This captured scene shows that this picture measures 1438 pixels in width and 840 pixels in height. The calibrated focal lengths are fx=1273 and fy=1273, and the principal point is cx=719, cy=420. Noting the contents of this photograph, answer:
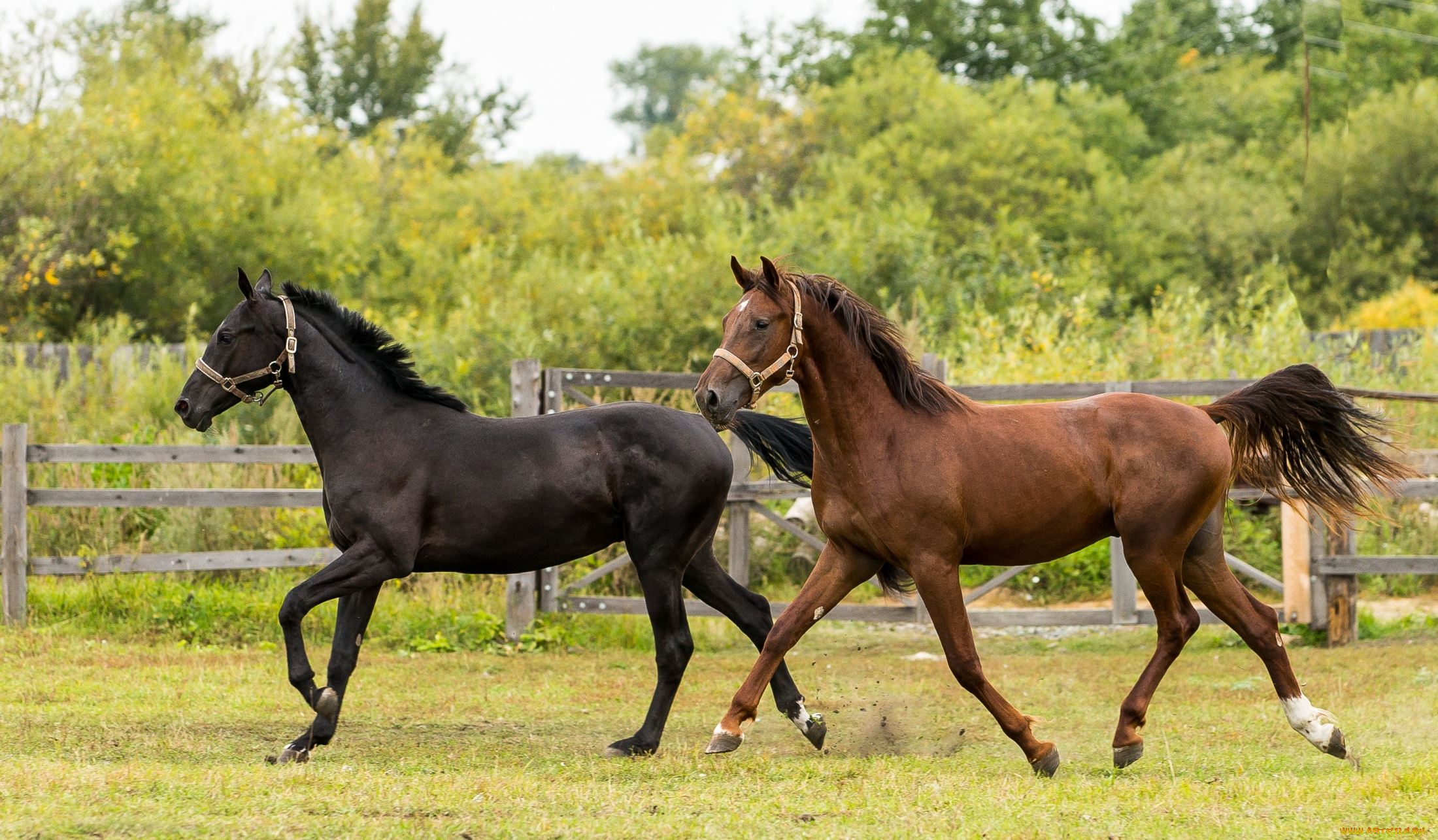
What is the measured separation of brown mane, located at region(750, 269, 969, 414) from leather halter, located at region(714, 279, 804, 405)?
12 centimetres

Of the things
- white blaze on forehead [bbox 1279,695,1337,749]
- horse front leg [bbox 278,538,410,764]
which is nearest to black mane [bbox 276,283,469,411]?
horse front leg [bbox 278,538,410,764]

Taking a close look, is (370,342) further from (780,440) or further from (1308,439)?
(1308,439)

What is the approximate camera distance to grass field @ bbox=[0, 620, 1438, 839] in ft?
13.5

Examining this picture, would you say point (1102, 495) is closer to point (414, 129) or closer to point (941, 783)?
point (941, 783)

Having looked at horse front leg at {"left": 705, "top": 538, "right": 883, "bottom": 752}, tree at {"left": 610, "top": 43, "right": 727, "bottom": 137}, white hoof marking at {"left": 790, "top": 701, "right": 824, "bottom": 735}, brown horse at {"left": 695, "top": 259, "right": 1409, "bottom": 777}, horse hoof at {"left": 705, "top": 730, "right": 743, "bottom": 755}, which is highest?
tree at {"left": 610, "top": 43, "right": 727, "bottom": 137}

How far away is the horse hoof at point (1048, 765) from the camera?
17.1 feet

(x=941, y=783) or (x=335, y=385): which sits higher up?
(x=335, y=385)

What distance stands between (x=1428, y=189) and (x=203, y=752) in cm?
2789

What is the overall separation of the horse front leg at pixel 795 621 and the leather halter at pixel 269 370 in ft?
8.70

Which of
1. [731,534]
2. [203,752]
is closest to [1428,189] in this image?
[731,534]

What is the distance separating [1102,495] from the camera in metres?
5.59

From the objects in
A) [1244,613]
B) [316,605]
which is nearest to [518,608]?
[316,605]

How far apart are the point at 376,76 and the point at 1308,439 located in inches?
1431

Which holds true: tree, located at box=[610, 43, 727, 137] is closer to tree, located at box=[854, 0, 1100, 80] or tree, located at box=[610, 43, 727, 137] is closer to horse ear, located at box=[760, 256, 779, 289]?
tree, located at box=[854, 0, 1100, 80]
